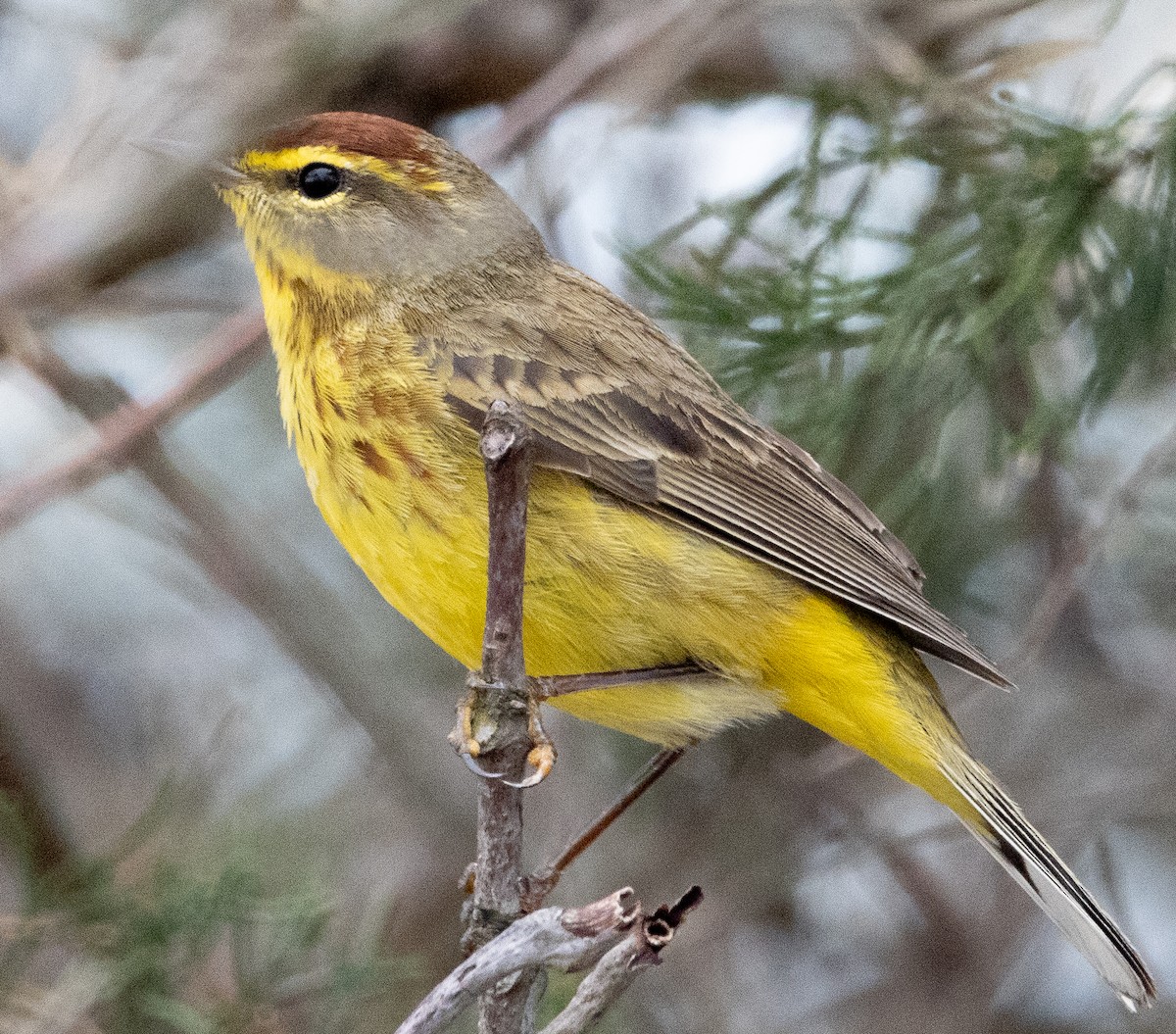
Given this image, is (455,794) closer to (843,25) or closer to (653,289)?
(653,289)

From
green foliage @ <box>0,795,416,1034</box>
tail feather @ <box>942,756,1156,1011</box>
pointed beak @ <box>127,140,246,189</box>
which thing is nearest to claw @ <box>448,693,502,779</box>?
green foliage @ <box>0,795,416,1034</box>

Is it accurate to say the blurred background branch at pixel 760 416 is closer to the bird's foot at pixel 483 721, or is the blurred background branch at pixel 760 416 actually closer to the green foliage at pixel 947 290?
the green foliage at pixel 947 290

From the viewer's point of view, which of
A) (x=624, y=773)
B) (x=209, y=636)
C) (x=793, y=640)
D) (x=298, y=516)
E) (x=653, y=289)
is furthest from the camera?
Answer: (x=298, y=516)

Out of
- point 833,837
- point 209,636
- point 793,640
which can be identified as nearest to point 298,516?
point 209,636

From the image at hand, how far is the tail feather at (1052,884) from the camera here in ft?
10.4

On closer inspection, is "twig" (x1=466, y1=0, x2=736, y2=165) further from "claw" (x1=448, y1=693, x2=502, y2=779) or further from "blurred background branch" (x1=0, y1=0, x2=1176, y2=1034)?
"claw" (x1=448, y1=693, x2=502, y2=779)

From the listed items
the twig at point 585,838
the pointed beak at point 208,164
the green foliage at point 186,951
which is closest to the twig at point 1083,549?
the twig at point 585,838

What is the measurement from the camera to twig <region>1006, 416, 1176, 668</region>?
161 inches

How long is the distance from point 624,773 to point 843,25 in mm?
2579

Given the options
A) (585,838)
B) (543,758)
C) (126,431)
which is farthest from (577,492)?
(126,431)

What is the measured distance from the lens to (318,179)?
3484mm

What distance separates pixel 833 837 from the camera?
481cm

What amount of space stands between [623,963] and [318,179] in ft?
6.44

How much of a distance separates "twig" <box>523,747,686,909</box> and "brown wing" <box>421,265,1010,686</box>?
62 centimetres
